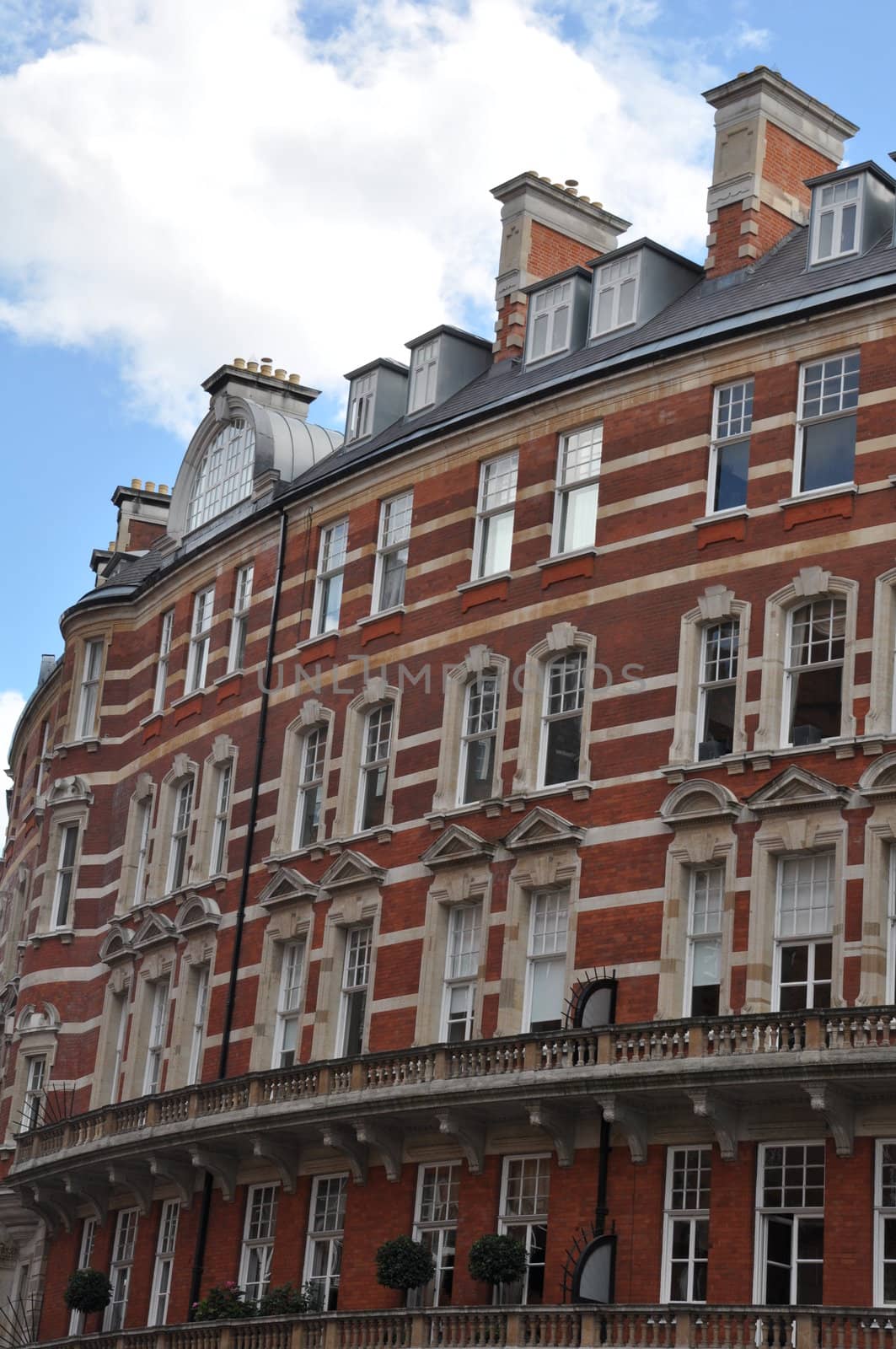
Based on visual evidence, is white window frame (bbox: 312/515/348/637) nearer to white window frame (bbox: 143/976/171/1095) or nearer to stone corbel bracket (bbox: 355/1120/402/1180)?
white window frame (bbox: 143/976/171/1095)

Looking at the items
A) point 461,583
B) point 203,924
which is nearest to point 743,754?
point 461,583

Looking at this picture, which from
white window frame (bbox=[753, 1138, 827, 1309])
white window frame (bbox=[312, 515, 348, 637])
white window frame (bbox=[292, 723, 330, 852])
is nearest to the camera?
white window frame (bbox=[753, 1138, 827, 1309])

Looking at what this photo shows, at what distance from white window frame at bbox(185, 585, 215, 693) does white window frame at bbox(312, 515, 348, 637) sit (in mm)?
4236

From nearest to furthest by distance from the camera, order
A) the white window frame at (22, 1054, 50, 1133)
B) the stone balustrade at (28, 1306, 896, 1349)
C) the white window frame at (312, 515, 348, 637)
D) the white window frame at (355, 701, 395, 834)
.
A: 1. the stone balustrade at (28, 1306, 896, 1349)
2. the white window frame at (355, 701, 395, 834)
3. the white window frame at (312, 515, 348, 637)
4. the white window frame at (22, 1054, 50, 1133)

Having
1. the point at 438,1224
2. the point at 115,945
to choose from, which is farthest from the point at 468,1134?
the point at 115,945

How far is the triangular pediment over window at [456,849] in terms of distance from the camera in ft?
120

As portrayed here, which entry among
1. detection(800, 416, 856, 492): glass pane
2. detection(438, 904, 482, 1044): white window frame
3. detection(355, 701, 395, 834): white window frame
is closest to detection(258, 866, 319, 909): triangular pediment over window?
detection(355, 701, 395, 834): white window frame

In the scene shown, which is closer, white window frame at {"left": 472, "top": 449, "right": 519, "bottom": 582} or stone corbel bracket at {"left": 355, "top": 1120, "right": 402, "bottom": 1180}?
stone corbel bracket at {"left": 355, "top": 1120, "right": 402, "bottom": 1180}

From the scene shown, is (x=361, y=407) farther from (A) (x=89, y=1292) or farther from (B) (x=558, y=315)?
(A) (x=89, y=1292)

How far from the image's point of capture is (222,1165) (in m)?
39.6

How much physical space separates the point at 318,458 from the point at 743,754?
1667 centimetres

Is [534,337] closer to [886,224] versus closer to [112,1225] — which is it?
[886,224]

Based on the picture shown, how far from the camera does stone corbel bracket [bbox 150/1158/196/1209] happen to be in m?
40.7

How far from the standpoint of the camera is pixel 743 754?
33.0 m
